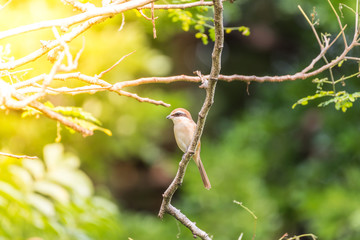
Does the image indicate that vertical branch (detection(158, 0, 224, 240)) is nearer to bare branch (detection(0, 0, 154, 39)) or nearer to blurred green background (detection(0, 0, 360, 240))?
bare branch (detection(0, 0, 154, 39))

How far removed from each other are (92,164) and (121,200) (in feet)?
5.70

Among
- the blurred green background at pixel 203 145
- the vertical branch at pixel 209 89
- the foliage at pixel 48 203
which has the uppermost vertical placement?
the blurred green background at pixel 203 145

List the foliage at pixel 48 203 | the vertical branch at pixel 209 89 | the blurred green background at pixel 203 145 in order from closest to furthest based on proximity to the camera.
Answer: the vertical branch at pixel 209 89 → the foliage at pixel 48 203 → the blurred green background at pixel 203 145

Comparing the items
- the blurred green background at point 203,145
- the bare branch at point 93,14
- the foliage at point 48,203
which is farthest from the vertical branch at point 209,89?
the blurred green background at point 203,145

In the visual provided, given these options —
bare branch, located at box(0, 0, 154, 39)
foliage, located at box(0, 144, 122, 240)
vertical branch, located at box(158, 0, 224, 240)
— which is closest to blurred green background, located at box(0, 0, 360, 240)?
foliage, located at box(0, 144, 122, 240)

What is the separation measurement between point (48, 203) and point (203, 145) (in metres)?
3.66

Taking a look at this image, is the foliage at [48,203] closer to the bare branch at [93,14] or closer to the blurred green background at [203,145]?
the blurred green background at [203,145]

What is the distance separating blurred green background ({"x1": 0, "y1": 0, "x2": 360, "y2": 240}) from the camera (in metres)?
3.58

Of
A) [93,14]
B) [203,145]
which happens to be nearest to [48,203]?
[93,14]

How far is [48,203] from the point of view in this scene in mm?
2887

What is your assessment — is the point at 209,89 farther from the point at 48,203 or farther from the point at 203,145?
the point at 203,145

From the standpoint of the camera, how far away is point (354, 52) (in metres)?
5.61

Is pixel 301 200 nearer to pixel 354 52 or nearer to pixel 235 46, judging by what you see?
pixel 354 52

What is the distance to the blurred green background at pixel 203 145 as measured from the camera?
3584 mm
